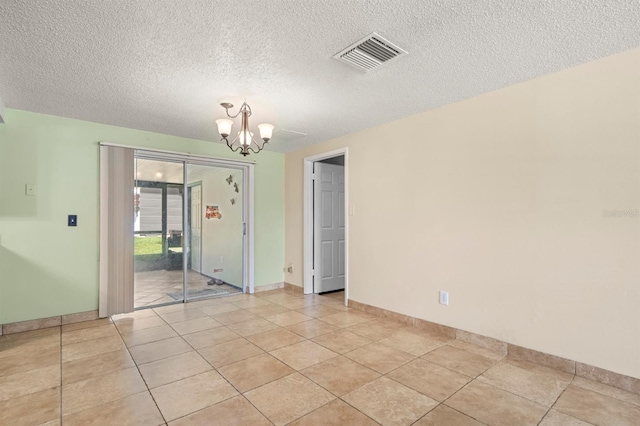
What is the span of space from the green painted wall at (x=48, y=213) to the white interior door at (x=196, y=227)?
106 centimetres

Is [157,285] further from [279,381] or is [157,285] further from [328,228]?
[279,381]

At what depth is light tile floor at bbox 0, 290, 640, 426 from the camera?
1.85 metres

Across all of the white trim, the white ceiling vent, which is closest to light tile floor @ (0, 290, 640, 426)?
the white trim

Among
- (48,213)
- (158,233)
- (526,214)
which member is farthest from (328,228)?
(48,213)

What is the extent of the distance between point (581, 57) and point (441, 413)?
258 centimetres

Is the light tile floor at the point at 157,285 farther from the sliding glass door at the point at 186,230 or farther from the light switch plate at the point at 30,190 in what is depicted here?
the light switch plate at the point at 30,190

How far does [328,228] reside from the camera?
205 inches

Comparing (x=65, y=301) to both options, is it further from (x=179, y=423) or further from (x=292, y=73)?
(x=292, y=73)

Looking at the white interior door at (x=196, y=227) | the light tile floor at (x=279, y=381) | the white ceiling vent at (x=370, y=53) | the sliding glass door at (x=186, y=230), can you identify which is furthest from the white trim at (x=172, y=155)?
the white ceiling vent at (x=370, y=53)

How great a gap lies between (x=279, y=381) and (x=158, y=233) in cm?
295

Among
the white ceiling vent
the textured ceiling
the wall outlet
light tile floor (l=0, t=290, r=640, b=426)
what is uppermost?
the textured ceiling

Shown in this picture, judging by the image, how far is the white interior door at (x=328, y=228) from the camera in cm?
504

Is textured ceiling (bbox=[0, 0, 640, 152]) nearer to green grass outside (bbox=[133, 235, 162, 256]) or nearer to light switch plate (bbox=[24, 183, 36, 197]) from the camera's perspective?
light switch plate (bbox=[24, 183, 36, 197])

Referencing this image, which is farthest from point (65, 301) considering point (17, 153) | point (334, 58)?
point (334, 58)
